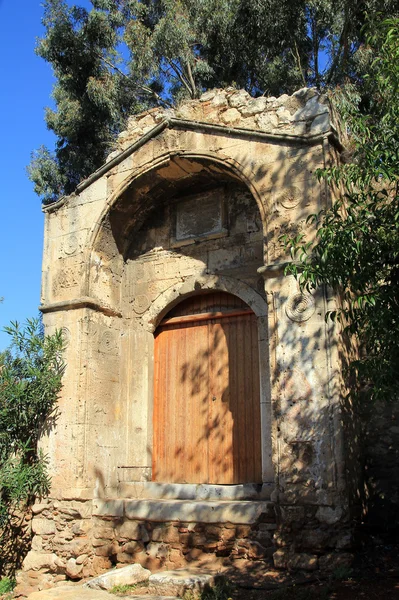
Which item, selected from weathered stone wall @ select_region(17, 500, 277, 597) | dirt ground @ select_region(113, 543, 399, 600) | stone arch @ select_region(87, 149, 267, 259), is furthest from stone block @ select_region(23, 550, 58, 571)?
stone arch @ select_region(87, 149, 267, 259)

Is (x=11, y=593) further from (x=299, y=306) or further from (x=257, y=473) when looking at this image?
(x=299, y=306)

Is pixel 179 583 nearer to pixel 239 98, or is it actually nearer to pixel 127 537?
pixel 127 537

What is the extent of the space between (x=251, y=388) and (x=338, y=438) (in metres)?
1.64

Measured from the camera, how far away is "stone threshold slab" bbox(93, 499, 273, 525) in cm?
604

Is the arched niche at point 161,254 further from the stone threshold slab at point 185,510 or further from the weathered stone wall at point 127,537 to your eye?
the weathered stone wall at point 127,537

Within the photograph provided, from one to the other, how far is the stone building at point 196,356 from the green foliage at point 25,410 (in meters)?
0.19

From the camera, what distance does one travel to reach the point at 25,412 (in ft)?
23.9

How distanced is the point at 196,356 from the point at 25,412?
2.18m

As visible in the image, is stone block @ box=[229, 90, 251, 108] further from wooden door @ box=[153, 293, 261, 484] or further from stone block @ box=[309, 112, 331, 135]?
wooden door @ box=[153, 293, 261, 484]

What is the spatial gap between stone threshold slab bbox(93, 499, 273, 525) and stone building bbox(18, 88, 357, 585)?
0.8 inches

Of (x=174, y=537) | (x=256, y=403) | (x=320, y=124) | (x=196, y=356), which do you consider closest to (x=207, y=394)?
(x=196, y=356)

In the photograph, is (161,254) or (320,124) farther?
(161,254)

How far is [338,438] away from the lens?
5605mm

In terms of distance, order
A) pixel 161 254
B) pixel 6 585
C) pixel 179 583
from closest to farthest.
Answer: pixel 179 583
pixel 6 585
pixel 161 254
